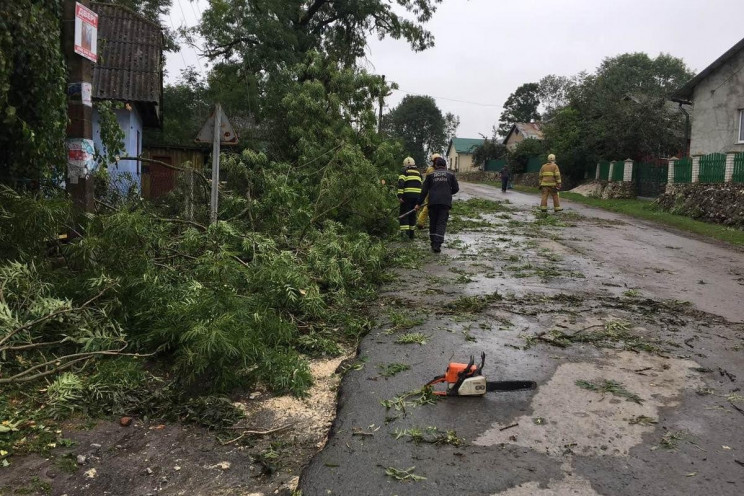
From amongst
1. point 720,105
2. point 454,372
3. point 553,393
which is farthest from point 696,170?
point 454,372

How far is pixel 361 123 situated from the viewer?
16578 mm

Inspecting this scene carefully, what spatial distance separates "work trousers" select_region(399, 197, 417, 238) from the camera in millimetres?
11456

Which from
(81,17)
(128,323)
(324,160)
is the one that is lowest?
(128,323)

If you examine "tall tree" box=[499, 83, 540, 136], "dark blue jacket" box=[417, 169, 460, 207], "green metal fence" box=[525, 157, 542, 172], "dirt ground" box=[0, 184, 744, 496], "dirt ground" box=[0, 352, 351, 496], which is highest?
"tall tree" box=[499, 83, 540, 136]

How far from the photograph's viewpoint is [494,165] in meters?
54.3

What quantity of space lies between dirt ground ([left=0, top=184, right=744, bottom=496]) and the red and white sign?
3655mm

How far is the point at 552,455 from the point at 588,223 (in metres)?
12.7

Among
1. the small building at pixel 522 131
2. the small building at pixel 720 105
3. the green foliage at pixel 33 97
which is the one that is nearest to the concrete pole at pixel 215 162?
the green foliage at pixel 33 97

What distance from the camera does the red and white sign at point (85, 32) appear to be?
5.30m

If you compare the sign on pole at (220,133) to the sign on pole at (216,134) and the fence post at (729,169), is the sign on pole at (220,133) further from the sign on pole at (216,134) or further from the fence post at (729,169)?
the fence post at (729,169)

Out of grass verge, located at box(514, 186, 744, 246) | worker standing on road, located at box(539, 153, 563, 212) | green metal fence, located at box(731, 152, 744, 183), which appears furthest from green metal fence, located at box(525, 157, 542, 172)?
worker standing on road, located at box(539, 153, 563, 212)

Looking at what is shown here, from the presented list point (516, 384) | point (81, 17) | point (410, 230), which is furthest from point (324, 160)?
point (516, 384)

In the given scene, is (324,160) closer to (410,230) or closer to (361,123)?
(410,230)

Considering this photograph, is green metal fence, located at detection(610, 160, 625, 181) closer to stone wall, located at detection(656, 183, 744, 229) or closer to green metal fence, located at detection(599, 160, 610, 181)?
green metal fence, located at detection(599, 160, 610, 181)
